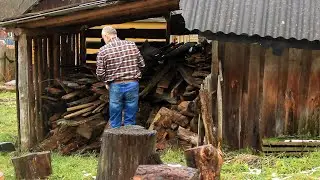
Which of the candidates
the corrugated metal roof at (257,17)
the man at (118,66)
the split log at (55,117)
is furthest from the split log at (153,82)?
the corrugated metal roof at (257,17)

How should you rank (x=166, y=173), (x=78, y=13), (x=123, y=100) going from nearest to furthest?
1. (x=166, y=173)
2. (x=123, y=100)
3. (x=78, y=13)

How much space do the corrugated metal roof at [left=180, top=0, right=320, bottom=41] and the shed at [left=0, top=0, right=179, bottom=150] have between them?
4.08 feet

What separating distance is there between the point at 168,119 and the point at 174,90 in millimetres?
669

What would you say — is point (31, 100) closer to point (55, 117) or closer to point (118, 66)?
point (55, 117)

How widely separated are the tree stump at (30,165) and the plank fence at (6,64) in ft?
50.4

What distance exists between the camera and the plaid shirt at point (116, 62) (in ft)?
24.3

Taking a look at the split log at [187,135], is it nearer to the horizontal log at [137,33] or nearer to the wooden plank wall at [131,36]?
the wooden plank wall at [131,36]

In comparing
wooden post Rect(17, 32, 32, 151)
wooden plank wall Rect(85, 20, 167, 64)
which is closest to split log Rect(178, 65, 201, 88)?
wooden post Rect(17, 32, 32, 151)

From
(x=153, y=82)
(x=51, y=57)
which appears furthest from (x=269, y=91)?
(x=51, y=57)

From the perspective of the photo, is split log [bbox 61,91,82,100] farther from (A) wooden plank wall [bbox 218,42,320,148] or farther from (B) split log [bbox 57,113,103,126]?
(A) wooden plank wall [bbox 218,42,320,148]

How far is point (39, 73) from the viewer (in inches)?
379

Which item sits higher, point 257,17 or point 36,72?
point 257,17

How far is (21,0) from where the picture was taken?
35.3m

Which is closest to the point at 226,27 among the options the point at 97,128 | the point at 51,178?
the point at 51,178
